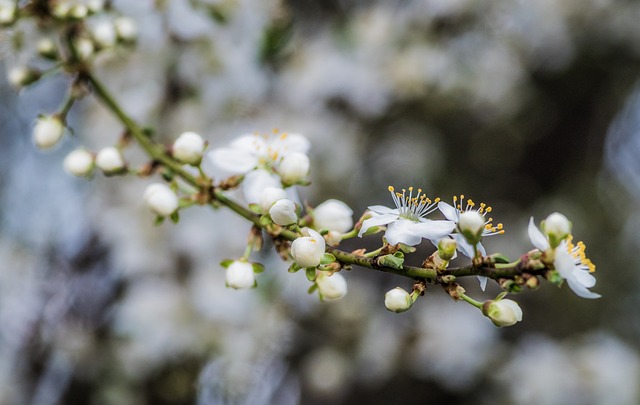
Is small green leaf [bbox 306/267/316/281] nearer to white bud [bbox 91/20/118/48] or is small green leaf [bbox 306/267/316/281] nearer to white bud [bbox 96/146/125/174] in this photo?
white bud [bbox 96/146/125/174]

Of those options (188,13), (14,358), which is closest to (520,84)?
(188,13)

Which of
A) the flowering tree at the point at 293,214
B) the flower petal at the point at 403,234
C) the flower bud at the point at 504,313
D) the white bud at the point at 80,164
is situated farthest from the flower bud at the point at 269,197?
the white bud at the point at 80,164

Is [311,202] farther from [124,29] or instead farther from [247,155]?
[247,155]

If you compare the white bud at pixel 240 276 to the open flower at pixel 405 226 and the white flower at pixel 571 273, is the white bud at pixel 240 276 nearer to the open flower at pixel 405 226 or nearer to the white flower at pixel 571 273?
the open flower at pixel 405 226

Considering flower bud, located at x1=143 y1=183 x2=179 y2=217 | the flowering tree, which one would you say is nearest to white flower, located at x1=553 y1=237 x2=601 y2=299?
the flowering tree

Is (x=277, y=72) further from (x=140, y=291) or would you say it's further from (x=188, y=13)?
(x=140, y=291)

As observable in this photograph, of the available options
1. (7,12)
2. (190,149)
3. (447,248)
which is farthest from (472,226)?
(7,12)
